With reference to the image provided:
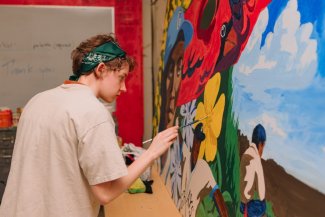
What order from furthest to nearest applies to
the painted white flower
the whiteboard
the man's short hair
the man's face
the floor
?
the whiteboard → the floor → the painted white flower → the man's face → the man's short hair

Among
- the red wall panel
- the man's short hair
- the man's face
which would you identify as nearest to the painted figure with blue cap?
the man's short hair

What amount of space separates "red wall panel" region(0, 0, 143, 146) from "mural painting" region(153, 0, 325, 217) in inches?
52.3

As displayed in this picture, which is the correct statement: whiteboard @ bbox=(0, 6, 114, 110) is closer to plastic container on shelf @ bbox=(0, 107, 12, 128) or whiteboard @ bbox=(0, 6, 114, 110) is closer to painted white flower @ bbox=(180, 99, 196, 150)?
plastic container on shelf @ bbox=(0, 107, 12, 128)

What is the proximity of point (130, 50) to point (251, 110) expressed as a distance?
2.19m

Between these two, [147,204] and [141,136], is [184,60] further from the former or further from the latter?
[141,136]

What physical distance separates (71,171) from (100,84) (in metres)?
0.31

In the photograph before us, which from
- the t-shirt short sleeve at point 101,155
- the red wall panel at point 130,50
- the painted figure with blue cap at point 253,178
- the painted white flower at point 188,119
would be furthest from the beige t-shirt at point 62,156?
the red wall panel at point 130,50

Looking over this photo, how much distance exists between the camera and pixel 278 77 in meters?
0.91

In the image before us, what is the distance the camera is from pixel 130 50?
3105 millimetres

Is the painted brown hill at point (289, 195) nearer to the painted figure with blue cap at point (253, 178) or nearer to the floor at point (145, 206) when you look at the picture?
the painted figure with blue cap at point (253, 178)

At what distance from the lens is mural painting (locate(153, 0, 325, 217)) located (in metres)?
0.78

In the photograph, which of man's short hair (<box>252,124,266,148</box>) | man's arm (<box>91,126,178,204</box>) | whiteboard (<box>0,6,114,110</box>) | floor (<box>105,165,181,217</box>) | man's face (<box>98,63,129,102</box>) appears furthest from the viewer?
whiteboard (<box>0,6,114,110</box>)

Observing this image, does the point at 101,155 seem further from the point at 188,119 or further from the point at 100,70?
the point at 188,119

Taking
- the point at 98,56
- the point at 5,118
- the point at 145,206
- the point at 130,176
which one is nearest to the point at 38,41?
the point at 5,118
